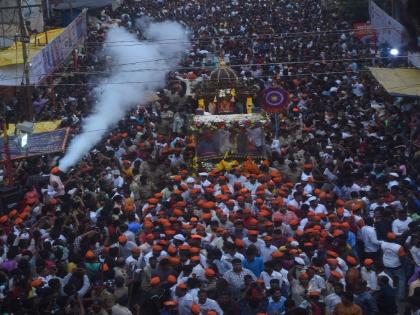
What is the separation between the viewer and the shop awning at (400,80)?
13922mm

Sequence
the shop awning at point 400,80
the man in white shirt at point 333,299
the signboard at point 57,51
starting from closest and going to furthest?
the man in white shirt at point 333,299
the shop awning at point 400,80
the signboard at point 57,51

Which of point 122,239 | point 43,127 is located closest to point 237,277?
point 122,239

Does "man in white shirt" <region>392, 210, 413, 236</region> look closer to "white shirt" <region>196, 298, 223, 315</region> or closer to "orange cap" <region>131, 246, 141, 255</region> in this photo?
"white shirt" <region>196, 298, 223, 315</region>

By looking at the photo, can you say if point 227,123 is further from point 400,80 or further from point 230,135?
point 400,80

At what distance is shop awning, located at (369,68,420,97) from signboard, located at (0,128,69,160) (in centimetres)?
634

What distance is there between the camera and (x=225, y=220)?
30.9 feet

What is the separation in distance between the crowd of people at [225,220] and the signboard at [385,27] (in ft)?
5.38

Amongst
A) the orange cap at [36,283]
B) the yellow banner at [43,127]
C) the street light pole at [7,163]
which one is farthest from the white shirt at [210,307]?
the yellow banner at [43,127]

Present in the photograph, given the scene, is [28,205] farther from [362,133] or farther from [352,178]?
[362,133]

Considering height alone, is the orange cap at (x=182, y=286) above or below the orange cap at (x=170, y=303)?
above

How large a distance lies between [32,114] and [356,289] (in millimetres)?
10556

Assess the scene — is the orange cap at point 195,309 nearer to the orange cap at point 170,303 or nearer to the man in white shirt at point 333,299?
the orange cap at point 170,303

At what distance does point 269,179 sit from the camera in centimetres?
1126

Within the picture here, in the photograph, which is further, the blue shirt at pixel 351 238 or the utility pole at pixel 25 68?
the utility pole at pixel 25 68
